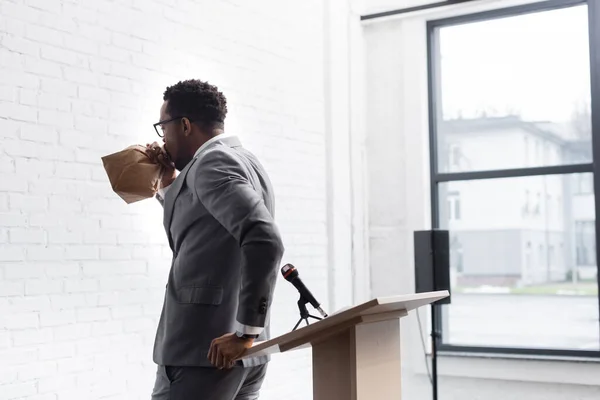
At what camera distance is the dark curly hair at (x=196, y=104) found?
2.18 m

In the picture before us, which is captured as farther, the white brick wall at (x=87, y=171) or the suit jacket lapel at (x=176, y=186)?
the white brick wall at (x=87, y=171)

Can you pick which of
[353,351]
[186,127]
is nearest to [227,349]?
[353,351]

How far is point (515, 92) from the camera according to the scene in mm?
5004

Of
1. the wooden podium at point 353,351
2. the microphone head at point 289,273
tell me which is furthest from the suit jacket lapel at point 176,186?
the wooden podium at point 353,351

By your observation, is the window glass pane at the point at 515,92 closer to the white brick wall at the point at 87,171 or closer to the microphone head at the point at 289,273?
the white brick wall at the point at 87,171

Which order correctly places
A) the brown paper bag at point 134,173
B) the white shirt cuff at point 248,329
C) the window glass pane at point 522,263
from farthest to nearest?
1. the window glass pane at point 522,263
2. the brown paper bag at point 134,173
3. the white shirt cuff at point 248,329

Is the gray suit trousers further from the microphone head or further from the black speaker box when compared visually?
the black speaker box

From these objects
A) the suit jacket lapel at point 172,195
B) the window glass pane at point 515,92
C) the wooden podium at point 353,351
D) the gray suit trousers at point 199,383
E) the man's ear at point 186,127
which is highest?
the window glass pane at point 515,92

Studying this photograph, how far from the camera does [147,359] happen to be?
11.5 feet

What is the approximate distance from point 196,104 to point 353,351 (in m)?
0.81

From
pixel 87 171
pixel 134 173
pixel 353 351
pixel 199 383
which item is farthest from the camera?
pixel 87 171

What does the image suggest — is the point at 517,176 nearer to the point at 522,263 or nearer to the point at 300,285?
the point at 522,263

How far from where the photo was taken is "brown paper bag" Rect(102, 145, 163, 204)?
2.33 meters

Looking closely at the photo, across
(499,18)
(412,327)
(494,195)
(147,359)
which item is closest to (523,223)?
(494,195)
